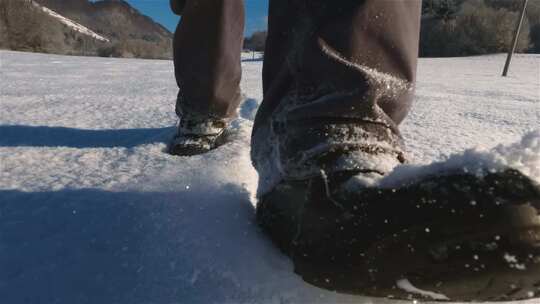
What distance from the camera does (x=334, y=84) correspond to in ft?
1.07

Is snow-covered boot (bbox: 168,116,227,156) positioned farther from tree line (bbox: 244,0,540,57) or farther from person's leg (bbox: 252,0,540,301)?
tree line (bbox: 244,0,540,57)

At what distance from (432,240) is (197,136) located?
0.56 meters

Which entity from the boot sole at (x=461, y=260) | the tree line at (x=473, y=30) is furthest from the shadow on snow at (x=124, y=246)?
the tree line at (x=473, y=30)

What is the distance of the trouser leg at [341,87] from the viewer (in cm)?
30

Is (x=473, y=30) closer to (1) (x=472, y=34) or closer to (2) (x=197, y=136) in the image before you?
(1) (x=472, y=34)

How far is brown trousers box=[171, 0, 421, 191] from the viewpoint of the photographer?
0.30 m

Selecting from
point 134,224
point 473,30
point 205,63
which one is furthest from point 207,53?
point 473,30

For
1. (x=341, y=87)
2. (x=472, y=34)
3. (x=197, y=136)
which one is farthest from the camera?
(x=472, y=34)

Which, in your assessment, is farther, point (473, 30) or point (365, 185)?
point (473, 30)

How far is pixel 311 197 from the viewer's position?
0.95 feet

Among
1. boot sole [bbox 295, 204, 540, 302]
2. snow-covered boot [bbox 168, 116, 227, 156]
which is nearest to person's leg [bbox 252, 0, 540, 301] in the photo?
boot sole [bbox 295, 204, 540, 302]

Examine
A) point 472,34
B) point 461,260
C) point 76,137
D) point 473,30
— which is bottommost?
point 76,137

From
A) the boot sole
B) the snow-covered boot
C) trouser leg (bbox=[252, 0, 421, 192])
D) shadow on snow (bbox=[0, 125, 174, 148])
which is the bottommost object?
shadow on snow (bbox=[0, 125, 174, 148])

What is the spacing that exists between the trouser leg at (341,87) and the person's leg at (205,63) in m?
0.38
